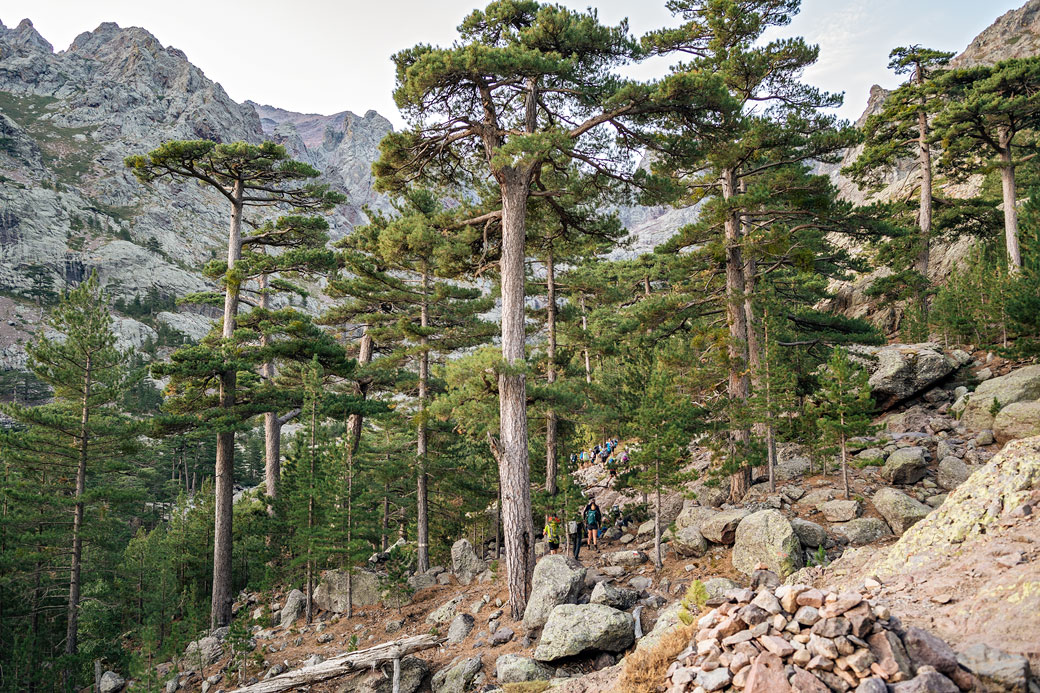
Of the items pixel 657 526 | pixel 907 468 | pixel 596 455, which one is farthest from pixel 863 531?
pixel 596 455

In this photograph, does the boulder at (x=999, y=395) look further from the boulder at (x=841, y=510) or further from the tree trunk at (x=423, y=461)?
the tree trunk at (x=423, y=461)

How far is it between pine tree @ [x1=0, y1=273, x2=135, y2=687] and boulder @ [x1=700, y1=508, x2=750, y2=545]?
62.2 feet

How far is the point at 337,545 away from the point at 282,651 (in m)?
3.10

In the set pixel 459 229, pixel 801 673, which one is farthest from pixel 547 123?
pixel 801 673

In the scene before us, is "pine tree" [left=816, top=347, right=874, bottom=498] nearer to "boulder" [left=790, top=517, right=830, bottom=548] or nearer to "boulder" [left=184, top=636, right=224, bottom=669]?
"boulder" [left=790, top=517, right=830, bottom=548]

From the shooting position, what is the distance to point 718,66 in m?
13.6

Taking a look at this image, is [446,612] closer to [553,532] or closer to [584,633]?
[553,532]

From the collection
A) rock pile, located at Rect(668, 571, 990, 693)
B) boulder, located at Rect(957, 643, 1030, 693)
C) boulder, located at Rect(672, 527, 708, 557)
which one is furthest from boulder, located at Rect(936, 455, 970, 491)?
rock pile, located at Rect(668, 571, 990, 693)

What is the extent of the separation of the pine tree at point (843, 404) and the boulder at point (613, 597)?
243 inches

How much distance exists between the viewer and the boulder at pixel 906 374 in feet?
52.8

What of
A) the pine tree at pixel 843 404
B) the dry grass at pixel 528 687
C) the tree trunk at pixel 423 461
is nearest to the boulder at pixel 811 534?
the pine tree at pixel 843 404

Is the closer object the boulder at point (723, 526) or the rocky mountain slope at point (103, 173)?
the boulder at point (723, 526)

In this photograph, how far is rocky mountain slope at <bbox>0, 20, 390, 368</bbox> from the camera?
87625 mm

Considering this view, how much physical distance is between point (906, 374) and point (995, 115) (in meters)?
12.7
